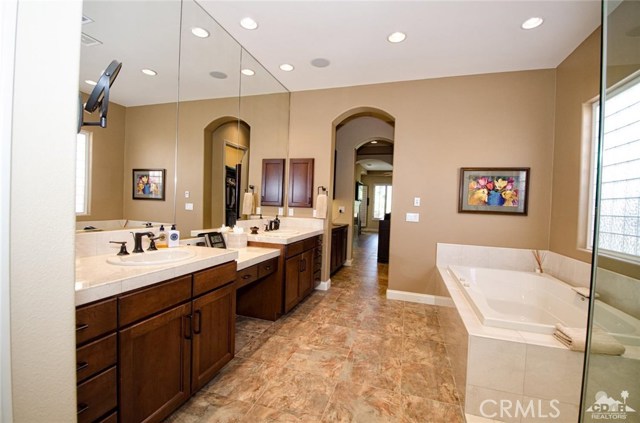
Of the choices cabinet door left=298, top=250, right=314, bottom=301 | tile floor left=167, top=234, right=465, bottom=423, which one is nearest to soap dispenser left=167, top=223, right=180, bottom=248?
tile floor left=167, top=234, right=465, bottom=423

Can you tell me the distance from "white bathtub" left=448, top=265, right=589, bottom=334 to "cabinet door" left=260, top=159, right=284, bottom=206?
2.52 meters

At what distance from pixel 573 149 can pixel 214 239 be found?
370 cm

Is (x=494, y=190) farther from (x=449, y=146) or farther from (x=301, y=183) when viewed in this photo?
(x=301, y=183)

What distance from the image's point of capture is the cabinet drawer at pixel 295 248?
2850 millimetres

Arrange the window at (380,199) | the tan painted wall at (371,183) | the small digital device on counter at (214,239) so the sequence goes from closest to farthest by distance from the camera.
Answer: the small digital device on counter at (214,239), the tan painted wall at (371,183), the window at (380,199)

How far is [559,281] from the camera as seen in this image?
8.46 ft

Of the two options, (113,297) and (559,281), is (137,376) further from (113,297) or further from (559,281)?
(559,281)

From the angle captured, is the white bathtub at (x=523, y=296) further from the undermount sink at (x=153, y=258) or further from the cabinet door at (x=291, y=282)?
the undermount sink at (x=153, y=258)

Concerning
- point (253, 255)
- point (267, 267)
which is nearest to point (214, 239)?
point (253, 255)

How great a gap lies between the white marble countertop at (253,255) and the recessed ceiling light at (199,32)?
196 centimetres

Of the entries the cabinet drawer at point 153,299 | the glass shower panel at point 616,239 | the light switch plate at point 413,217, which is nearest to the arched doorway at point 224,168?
the cabinet drawer at point 153,299

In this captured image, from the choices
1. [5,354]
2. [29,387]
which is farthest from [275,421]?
[5,354]

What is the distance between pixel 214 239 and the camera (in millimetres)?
2412

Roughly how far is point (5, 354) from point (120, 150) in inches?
58.5
